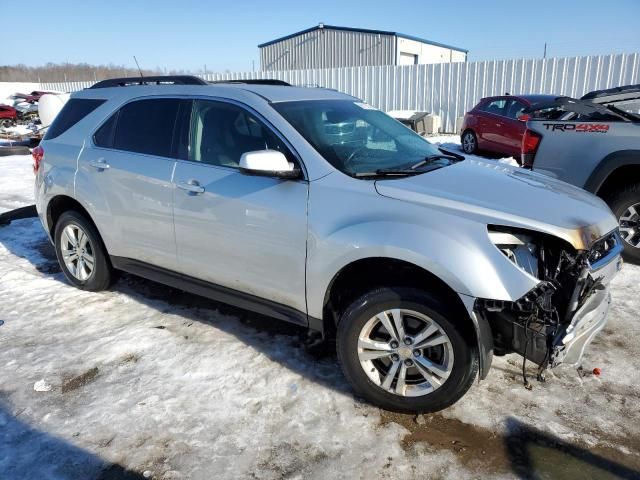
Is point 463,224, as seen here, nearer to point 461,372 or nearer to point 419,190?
point 419,190

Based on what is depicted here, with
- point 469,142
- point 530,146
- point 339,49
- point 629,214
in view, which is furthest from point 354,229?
point 339,49

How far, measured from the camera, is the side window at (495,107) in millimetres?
11719

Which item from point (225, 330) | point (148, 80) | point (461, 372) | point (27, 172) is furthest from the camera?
point (27, 172)

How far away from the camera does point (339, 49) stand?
2998cm

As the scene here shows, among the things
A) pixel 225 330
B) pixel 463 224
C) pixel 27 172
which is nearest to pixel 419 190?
pixel 463 224

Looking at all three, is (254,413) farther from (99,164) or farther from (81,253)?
(81,253)

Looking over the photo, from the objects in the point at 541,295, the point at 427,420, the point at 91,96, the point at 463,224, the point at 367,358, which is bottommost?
the point at 427,420

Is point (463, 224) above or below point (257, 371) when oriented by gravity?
above

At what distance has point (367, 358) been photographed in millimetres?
2861

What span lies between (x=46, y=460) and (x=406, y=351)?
199 centimetres

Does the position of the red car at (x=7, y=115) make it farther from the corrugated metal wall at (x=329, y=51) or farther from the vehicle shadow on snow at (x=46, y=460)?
the vehicle shadow on snow at (x=46, y=460)

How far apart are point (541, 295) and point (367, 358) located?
101cm

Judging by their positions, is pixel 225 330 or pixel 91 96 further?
pixel 91 96

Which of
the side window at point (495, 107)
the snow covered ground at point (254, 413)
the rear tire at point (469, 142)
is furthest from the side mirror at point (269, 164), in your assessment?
the rear tire at point (469, 142)
